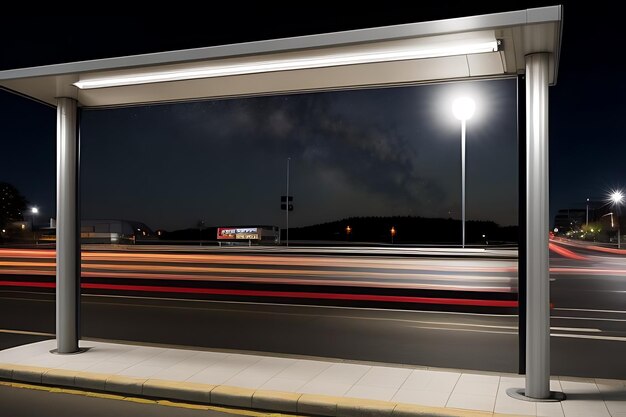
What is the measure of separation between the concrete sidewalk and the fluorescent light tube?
3438mm

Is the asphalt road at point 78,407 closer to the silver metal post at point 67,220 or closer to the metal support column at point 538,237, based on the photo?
the silver metal post at point 67,220

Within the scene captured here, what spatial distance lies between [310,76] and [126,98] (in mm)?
2784

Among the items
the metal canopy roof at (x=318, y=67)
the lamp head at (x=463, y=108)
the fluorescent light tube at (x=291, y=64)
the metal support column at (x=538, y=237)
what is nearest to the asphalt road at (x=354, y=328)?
the metal support column at (x=538, y=237)

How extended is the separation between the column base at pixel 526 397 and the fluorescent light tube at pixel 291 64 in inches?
136

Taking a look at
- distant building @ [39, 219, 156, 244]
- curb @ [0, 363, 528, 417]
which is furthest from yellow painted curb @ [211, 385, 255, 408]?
distant building @ [39, 219, 156, 244]

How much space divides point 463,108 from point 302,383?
49.4 ft

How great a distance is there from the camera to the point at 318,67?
6.70 meters

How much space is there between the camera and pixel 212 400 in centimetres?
624

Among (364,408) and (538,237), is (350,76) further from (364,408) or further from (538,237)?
(364,408)

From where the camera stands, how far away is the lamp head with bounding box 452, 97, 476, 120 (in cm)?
Result: 1967

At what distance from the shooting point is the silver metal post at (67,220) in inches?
308

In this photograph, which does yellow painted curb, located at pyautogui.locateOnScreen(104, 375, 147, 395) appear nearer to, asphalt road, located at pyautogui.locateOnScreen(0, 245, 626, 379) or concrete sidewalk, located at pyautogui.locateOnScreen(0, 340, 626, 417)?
concrete sidewalk, located at pyautogui.locateOnScreen(0, 340, 626, 417)

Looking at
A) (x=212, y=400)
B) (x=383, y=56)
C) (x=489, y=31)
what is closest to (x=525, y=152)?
(x=489, y=31)

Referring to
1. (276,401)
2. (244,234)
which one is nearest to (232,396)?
(276,401)
